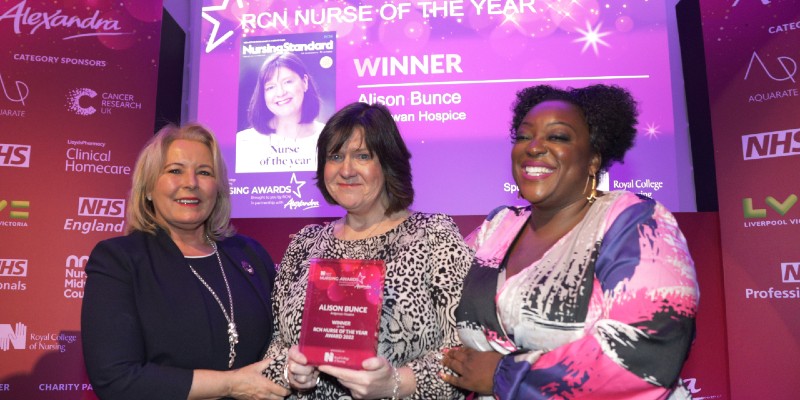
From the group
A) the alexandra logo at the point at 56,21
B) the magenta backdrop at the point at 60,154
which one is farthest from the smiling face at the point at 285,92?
the alexandra logo at the point at 56,21

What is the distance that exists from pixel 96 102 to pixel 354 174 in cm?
353

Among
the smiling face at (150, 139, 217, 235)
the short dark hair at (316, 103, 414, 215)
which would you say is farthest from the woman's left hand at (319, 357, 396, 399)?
the smiling face at (150, 139, 217, 235)

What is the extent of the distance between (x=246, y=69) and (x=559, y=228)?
4035 mm

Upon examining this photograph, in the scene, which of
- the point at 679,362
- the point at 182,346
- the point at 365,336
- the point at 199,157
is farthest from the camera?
the point at 199,157

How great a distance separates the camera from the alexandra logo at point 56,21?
498cm

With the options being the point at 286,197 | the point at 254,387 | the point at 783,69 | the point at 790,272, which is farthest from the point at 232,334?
the point at 783,69

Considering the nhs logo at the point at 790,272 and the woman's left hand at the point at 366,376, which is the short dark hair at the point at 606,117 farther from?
the nhs logo at the point at 790,272

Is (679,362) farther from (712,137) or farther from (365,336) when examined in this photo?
(712,137)

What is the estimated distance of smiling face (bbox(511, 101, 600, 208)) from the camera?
6.93 feet

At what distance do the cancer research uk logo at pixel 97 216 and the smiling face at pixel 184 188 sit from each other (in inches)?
104

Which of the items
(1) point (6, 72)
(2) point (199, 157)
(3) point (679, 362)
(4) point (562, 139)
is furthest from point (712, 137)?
(1) point (6, 72)

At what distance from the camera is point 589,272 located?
189 centimetres

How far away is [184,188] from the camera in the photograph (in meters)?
2.65

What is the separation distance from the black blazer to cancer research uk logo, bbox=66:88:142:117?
286cm
